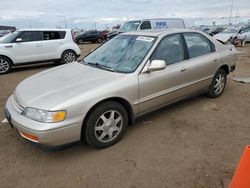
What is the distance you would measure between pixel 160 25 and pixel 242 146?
12.3m

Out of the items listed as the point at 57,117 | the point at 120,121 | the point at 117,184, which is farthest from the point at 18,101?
the point at 117,184

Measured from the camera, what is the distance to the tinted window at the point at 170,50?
12.4ft

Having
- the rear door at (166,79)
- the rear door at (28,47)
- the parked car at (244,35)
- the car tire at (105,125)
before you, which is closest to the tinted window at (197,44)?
the rear door at (166,79)

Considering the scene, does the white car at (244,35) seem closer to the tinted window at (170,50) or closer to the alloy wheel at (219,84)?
the alloy wheel at (219,84)

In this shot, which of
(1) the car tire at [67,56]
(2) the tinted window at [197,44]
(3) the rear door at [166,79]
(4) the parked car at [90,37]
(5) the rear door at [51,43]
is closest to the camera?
(3) the rear door at [166,79]

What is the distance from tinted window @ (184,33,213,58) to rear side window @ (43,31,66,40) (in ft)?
22.7

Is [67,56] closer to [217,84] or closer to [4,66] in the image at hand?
[4,66]

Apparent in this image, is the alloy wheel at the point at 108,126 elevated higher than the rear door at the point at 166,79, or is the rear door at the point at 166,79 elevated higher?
the rear door at the point at 166,79

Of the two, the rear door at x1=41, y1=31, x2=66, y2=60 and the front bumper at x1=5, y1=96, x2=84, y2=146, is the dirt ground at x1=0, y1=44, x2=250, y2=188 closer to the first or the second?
the front bumper at x1=5, y1=96, x2=84, y2=146

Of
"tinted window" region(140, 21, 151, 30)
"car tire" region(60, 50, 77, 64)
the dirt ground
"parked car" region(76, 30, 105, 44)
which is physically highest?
"tinted window" region(140, 21, 151, 30)

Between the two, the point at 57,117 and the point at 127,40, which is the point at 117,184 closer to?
the point at 57,117

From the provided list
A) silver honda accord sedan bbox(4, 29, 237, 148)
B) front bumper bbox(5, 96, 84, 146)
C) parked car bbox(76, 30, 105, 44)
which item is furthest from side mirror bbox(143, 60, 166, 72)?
parked car bbox(76, 30, 105, 44)

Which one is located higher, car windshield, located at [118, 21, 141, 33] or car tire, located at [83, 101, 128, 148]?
car windshield, located at [118, 21, 141, 33]

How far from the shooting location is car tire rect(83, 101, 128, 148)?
3.03 metres
